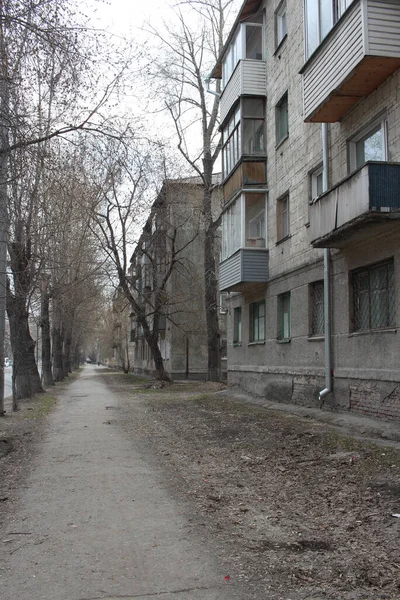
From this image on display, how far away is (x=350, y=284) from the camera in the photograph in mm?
11273

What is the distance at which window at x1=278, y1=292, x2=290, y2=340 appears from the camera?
1530cm

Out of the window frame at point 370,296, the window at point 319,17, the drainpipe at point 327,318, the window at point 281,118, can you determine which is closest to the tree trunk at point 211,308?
the window at point 281,118

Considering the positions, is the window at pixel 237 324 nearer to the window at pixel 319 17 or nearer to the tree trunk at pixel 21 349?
the tree trunk at pixel 21 349

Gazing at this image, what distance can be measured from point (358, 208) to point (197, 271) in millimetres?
24441

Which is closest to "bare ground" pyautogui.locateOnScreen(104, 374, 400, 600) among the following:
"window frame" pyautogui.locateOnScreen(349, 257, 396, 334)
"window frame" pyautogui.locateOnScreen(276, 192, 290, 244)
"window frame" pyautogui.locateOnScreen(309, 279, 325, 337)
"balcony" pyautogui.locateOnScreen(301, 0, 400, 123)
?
"window frame" pyautogui.locateOnScreen(349, 257, 396, 334)

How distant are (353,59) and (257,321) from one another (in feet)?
32.1

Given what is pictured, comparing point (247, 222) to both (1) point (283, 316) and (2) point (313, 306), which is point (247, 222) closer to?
(1) point (283, 316)

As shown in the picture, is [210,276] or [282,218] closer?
[282,218]

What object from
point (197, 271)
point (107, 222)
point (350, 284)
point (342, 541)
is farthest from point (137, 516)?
point (197, 271)

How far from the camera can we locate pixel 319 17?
1160 centimetres

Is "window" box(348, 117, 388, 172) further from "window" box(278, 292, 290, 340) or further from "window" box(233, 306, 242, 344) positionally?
"window" box(233, 306, 242, 344)

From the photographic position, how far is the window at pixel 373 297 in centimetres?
993

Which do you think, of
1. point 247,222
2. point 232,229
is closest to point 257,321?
point 232,229

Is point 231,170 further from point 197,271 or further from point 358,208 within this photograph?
point 197,271
